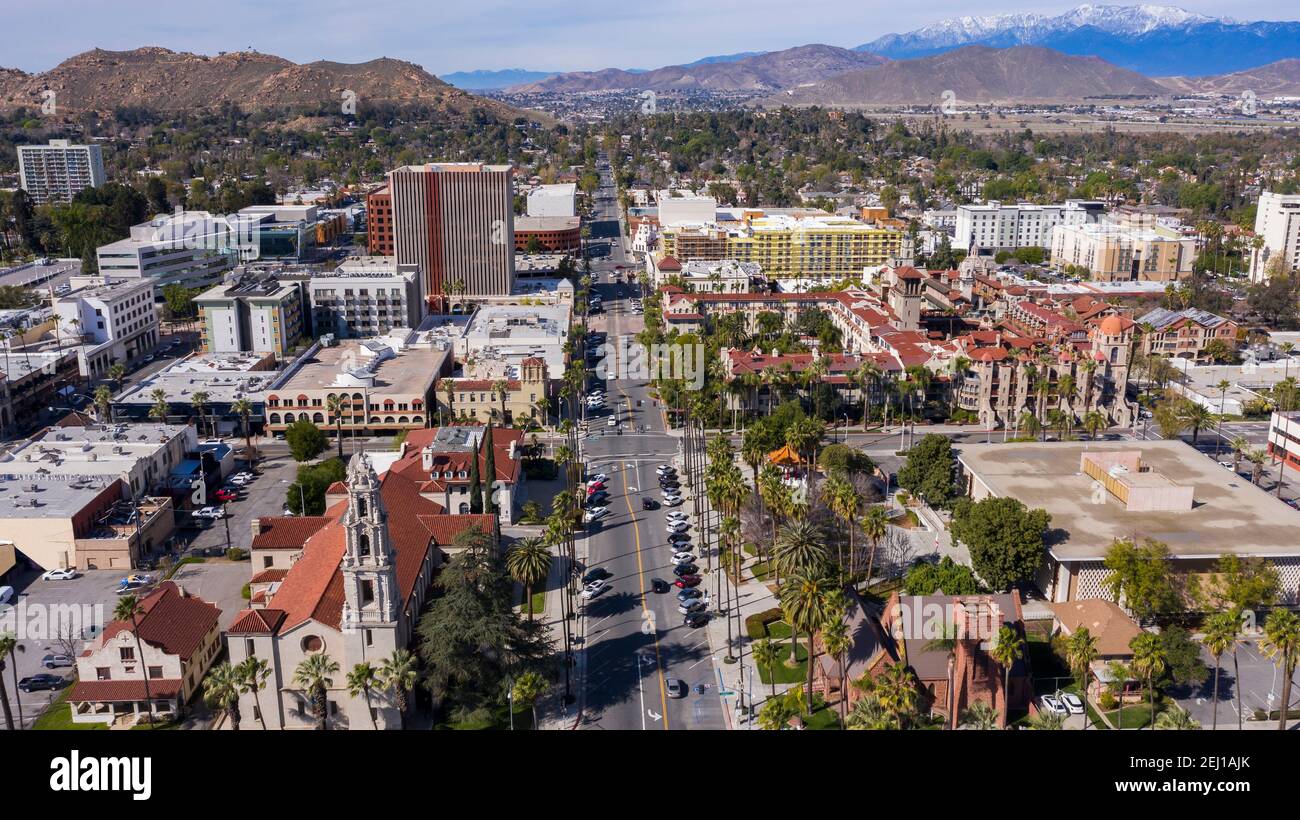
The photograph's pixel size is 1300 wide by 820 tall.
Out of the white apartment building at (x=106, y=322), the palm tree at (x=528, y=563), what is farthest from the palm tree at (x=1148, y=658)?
the white apartment building at (x=106, y=322)

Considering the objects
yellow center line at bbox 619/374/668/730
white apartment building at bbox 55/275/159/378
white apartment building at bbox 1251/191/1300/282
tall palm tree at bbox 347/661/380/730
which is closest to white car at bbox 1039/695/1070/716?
yellow center line at bbox 619/374/668/730

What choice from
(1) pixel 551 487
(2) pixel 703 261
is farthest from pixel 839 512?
(2) pixel 703 261

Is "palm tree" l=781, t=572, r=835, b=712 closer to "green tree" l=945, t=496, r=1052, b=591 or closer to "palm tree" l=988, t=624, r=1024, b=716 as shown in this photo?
"palm tree" l=988, t=624, r=1024, b=716

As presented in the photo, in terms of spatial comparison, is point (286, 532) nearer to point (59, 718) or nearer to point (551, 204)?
point (59, 718)

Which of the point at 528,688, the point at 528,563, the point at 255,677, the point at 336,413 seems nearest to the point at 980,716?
the point at 528,688

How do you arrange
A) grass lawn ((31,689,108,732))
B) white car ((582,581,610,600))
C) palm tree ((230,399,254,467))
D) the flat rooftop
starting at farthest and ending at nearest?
1. palm tree ((230,399,254,467))
2. white car ((582,581,610,600))
3. the flat rooftop
4. grass lawn ((31,689,108,732))
